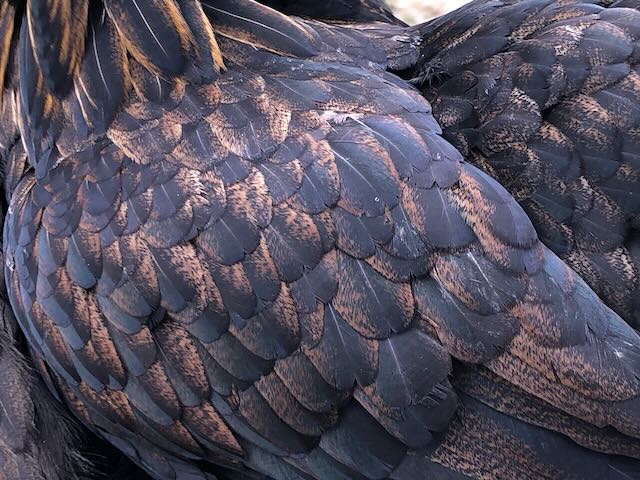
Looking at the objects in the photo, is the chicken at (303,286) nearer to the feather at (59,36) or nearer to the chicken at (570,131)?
the feather at (59,36)

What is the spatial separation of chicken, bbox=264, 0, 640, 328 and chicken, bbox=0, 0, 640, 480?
7.3 inches

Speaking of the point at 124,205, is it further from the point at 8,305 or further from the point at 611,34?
the point at 611,34

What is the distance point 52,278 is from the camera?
7.22ft

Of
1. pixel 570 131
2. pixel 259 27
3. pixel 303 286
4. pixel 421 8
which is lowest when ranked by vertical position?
pixel 421 8

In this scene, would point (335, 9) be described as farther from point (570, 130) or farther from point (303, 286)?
point (303, 286)

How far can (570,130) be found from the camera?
231 centimetres

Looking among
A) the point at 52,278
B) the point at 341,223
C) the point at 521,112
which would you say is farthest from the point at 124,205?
the point at 521,112

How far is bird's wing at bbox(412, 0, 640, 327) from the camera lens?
228 centimetres

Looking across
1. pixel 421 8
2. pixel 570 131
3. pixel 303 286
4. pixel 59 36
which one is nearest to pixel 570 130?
pixel 570 131

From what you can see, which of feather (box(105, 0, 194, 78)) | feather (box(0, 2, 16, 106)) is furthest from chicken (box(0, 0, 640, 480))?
feather (box(0, 2, 16, 106))

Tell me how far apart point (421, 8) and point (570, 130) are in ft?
14.3

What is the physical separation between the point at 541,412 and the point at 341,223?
2.12 feet

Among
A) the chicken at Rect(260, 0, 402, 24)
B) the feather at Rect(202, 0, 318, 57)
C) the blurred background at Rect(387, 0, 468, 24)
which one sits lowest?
the blurred background at Rect(387, 0, 468, 24)

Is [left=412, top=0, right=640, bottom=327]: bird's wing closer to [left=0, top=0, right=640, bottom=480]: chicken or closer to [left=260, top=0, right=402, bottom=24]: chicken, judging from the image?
[left=0, top=0, right=640, bottom=480]: chicken
